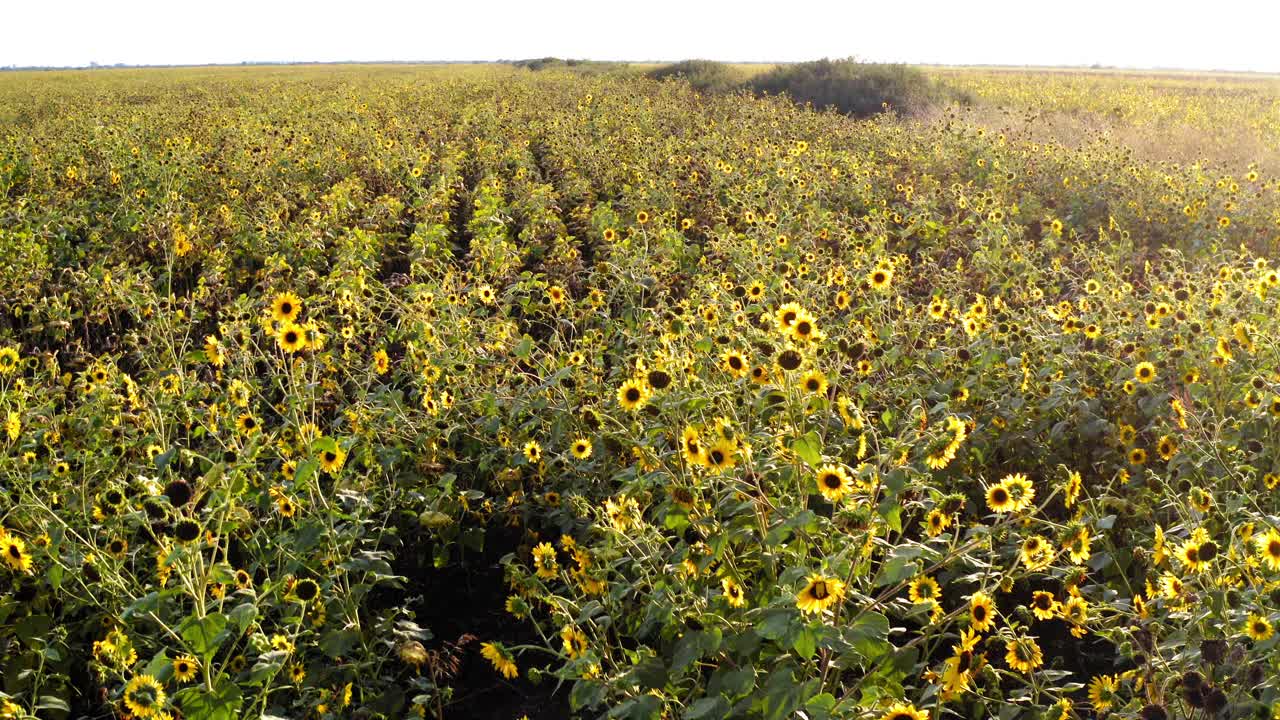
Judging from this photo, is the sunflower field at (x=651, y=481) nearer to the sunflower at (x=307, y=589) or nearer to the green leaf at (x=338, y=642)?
the green leaf at (x=338, y=642)

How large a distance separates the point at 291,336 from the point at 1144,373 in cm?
356

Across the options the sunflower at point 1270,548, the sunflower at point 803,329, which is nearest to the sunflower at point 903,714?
the sunflower at point 1270,548

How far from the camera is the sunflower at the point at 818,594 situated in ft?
6.57

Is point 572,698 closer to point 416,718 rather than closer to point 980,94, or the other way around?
→ point 416,718

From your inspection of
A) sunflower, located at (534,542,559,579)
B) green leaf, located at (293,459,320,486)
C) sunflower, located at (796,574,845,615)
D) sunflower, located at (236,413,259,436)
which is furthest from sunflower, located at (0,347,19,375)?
sunflower, located at (796,574,845,615)

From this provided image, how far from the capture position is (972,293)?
6449mm

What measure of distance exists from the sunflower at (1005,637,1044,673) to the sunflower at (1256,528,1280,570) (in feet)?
1.98

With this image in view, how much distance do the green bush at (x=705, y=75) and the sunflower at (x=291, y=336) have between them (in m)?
21.6

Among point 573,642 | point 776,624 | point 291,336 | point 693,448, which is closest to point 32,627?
point 291,336

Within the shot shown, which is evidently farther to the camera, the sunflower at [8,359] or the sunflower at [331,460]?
the sunflower at [8,359]

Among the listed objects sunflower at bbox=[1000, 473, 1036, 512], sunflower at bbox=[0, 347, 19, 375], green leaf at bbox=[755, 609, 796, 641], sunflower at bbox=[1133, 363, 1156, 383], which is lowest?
green leaf at bbox=[755, 609, 796, 641]

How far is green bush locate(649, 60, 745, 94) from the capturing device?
84.0 feet

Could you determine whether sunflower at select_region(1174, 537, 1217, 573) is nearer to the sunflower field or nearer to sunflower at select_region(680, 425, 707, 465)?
the sunflower field

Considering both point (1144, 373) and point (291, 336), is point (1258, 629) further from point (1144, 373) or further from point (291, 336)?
point (291, 336)
